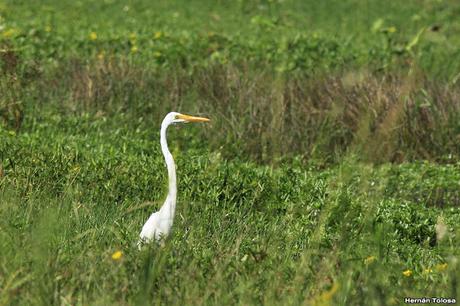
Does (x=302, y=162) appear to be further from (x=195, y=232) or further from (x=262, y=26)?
(x=262, y=26)

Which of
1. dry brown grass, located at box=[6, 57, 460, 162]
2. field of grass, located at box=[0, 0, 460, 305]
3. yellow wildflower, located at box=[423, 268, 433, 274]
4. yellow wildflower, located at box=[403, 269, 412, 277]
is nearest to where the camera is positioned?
field of grass, located at box=[0, 0, 460, 305]

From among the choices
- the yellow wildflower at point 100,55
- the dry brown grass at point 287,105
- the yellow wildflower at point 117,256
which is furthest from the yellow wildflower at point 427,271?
the yellow wildflower at point 100,55

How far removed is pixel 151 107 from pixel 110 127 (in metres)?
0.64

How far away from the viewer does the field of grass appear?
5.19m

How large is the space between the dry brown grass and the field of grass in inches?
0.8

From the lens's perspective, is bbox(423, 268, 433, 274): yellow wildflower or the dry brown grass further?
the dry brown grass

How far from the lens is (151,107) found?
1144 centimetres

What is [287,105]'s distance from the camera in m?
11.2

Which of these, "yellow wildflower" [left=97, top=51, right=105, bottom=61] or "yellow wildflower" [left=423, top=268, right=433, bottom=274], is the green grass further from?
"yellow wildflower" [left=97, top=51, right=105, bottom=61]

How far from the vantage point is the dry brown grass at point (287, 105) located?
10641 mm

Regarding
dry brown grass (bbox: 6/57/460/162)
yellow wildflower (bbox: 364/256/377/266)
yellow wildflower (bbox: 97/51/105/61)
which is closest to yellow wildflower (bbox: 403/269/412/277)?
yellow wildflower (bbox: 364/256/377/266)

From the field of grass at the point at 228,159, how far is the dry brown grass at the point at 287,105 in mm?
21

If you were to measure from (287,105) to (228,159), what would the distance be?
1.02m

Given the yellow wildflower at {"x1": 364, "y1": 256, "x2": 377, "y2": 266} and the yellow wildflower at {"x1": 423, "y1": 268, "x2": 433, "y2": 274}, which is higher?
the yellow wildflower at {"x1": 364, "y1": 256, "x2": 377, "y2": 266}
